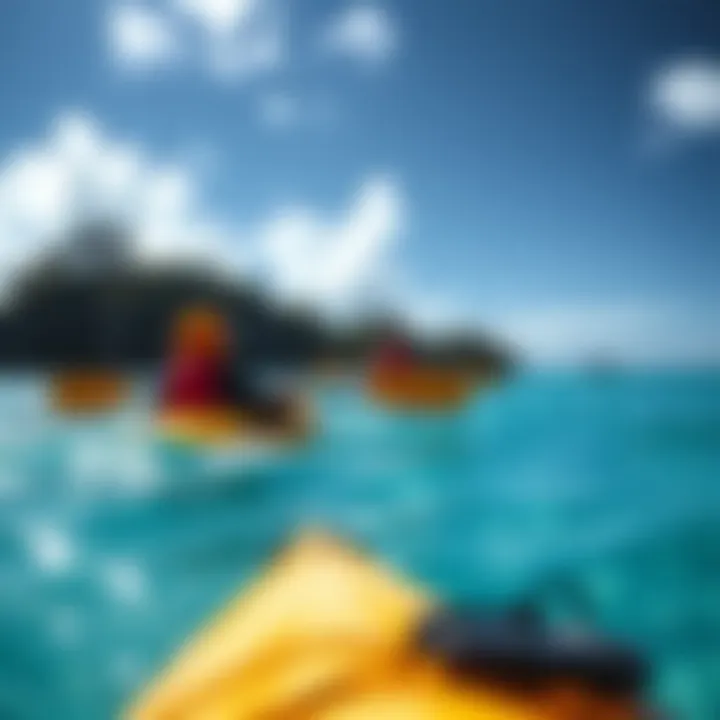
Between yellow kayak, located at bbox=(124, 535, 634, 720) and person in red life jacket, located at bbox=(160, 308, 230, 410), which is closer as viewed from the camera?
yellow kayak, located at bbox=(124, 535, 634, 720)

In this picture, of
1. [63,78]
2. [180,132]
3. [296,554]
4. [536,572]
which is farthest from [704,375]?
[63,78]

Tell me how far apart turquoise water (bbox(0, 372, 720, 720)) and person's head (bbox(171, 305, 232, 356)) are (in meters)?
0.11

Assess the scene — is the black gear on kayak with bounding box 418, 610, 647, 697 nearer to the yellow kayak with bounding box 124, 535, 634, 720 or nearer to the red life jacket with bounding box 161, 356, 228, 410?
the yellow kayak with bounding box 124, 535, 634, 720

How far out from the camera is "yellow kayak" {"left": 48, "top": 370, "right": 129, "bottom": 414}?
139cm

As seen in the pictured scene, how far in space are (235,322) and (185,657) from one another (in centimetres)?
43

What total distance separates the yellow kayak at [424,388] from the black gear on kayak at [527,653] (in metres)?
0.28

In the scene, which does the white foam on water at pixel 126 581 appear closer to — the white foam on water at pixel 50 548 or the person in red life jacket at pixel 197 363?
the white foam on water at pixel 50 548

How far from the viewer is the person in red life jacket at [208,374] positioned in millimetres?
1406

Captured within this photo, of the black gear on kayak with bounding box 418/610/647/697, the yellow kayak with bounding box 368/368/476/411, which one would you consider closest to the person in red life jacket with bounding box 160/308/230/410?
the yellow kayak with bounding box 368/368/476/411

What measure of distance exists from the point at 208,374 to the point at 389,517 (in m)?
0.30

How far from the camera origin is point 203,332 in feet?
4.66

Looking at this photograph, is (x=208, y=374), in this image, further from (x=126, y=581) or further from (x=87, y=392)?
(x=126, y=581)

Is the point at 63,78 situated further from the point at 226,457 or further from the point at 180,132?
the point at 226,457

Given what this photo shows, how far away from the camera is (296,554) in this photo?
1382mm
